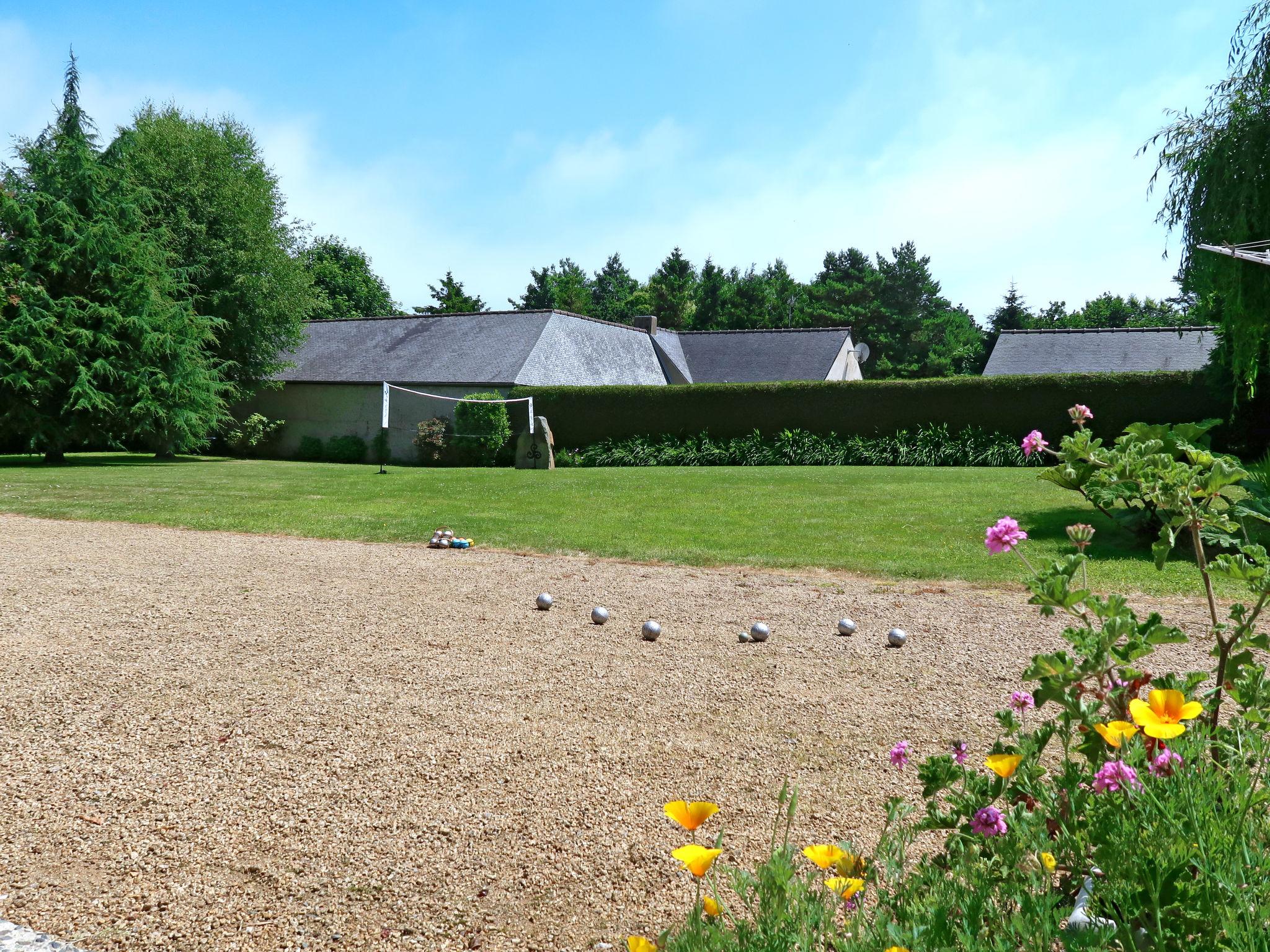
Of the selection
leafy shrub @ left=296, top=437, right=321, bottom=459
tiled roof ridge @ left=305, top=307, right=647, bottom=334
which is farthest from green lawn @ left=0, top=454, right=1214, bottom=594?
tiled roof ridge @ left=305, top=307, right=647, bottom=334

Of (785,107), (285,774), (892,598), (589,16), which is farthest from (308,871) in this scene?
(785,107)

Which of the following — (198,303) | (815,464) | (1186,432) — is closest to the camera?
(1186,432)

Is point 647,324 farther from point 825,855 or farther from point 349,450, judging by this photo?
point 825,855

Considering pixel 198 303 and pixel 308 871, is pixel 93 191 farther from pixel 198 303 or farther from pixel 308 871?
pixel 308 871

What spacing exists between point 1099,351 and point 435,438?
21.4 m

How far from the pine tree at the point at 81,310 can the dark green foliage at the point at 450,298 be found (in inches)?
1167

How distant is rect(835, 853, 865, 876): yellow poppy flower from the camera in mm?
1514

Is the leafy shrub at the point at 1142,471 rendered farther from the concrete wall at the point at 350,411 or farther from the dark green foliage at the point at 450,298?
the dark green foliage at the point at 450,298

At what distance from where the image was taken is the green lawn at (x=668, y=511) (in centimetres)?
734

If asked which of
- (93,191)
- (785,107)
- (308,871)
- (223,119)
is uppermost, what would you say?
(223,119)

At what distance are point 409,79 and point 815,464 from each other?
1391 centimetres

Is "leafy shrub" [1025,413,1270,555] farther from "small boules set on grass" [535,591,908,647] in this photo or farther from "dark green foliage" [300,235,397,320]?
"dark green foliage" [300,235,397,320]

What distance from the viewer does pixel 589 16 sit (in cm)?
717

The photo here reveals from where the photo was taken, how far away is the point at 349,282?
49156 mm
